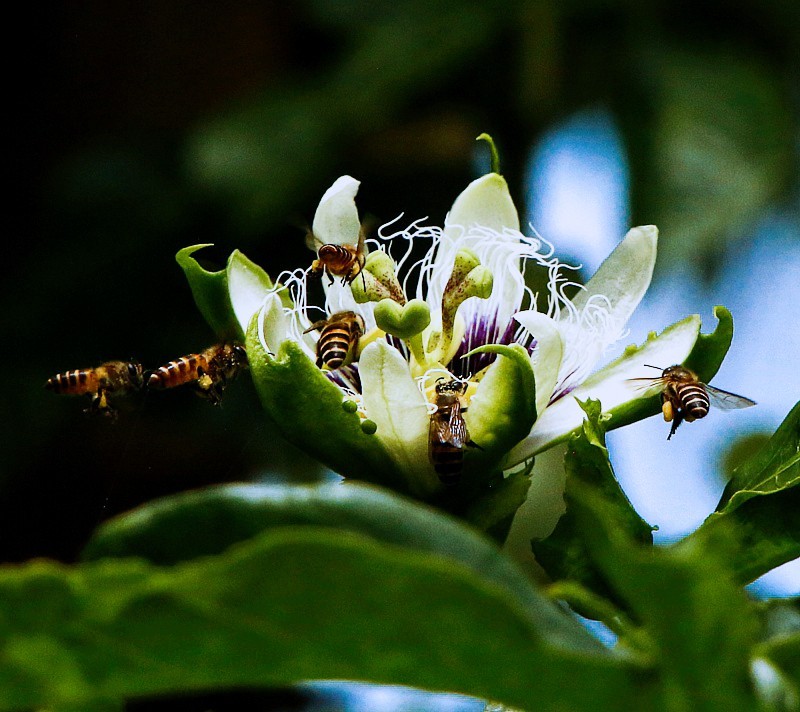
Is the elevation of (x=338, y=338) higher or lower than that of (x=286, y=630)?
higher

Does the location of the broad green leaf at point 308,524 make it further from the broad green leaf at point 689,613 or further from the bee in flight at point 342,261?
the bee in flight at point 342,261

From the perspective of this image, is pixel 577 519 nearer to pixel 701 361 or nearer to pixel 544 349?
pixel 544 349

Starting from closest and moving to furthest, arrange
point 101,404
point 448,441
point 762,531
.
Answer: point 762,531, point 448,441, point 101,404

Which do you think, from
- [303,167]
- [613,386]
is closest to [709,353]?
[613,386]

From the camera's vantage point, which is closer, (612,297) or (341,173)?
(612,297)

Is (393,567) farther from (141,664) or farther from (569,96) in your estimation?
(569,96)

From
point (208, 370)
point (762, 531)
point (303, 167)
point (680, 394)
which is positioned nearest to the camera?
point (762, 531)
